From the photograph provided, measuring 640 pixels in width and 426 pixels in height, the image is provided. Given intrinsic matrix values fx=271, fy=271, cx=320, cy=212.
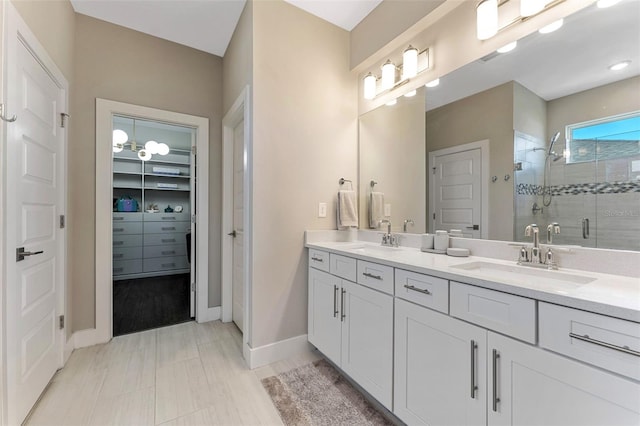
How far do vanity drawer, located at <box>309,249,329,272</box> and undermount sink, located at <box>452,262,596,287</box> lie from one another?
88cm

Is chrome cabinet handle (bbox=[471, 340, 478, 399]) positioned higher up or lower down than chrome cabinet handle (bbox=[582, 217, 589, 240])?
lower down

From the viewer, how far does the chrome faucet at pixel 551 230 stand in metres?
1.28

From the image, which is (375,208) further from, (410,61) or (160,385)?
(160,385)

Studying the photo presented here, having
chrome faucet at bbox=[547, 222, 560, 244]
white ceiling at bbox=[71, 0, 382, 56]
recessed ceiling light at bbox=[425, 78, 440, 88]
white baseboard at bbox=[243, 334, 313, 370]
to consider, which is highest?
white ceiling at bbox=[71, 0, 382, 56]

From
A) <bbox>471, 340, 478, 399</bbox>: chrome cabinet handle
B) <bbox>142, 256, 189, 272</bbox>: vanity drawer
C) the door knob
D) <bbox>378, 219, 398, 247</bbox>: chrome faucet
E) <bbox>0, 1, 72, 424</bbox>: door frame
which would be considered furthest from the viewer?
<bbox>142, 256, 189, 272</bbox>: vanity drawer

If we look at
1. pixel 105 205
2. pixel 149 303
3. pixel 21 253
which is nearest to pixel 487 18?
pixel 21 253

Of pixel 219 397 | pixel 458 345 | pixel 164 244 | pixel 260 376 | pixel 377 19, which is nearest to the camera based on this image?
pixel 458 345

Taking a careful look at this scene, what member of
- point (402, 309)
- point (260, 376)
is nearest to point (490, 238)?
point (402, 309)

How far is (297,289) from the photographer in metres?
2.15

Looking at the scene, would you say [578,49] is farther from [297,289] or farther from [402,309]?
[297,289]

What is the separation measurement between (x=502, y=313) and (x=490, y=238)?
70cm

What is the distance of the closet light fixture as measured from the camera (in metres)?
2.25

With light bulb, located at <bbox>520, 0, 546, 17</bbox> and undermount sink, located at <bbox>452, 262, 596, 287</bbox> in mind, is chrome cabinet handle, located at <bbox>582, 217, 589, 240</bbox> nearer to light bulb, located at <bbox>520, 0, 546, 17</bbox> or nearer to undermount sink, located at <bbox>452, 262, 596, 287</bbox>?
undermount sink, located at <bbox>452, 262, 596, 287</bbox>

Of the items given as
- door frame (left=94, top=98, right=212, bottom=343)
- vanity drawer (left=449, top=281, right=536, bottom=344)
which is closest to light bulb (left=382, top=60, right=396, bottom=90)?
vanity drawer (left=449, top=281, right=536, bottom=344)
